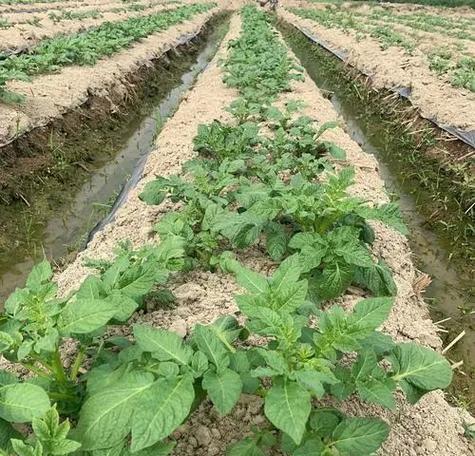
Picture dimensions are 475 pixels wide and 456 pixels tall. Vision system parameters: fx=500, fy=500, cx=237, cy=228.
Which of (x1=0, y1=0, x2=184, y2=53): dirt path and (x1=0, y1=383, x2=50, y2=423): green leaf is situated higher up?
(x1=0, y1=0, x2=184, y2=53): dirt path

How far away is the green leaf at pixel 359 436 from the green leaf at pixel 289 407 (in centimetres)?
20

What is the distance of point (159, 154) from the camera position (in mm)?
5434

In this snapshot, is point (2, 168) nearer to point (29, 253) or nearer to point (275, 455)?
point (29, 253)

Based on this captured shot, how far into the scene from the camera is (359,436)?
5.40 ft

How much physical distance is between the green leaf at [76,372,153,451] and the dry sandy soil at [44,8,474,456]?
0.41m

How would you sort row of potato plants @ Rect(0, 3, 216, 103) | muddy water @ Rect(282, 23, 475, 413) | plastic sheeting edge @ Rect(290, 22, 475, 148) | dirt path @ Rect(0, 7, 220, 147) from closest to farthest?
muddy water @ Rect(282, 23, 475, 413) < dirt path @ Rect(0, 7, 220, 147) < plastic sheeting edge @ Rect(290, 22, 475, 148) < row of potato plants @ Rect(0, 3, 216, 103)

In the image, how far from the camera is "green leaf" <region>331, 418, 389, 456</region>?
1.62 m

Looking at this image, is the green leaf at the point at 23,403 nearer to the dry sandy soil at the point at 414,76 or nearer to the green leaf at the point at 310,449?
the green leaf at the point at 310,449

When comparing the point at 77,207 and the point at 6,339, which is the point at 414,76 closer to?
the point at 77,207

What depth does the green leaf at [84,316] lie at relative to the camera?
5.77ft

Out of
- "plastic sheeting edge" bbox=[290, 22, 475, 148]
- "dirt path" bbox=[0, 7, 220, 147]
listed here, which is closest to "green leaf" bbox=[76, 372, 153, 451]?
"dirt path" bbox=[0, 7, 220, 147]

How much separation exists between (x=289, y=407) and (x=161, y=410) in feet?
1.30

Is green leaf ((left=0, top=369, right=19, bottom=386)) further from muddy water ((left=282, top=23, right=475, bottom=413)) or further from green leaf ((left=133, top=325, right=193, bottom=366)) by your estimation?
muddy water ((left=282, top=23, right=475, bottom=413))

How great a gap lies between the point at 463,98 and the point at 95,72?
18.1 feet
